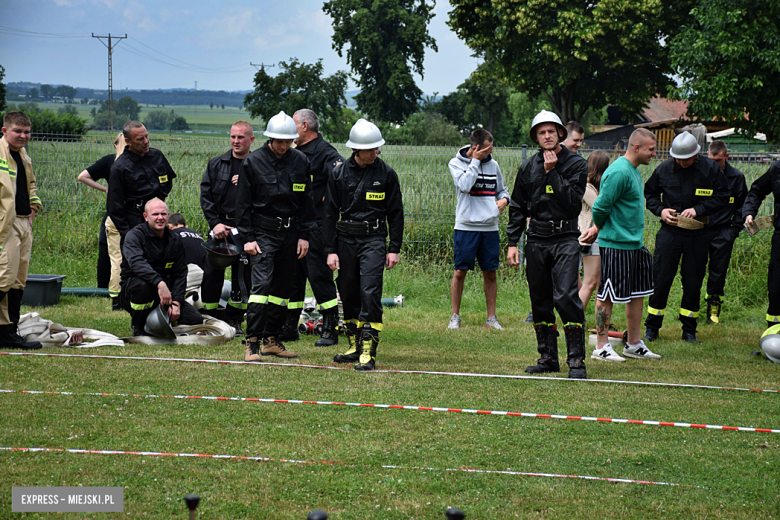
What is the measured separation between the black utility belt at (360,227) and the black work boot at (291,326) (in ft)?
5.47

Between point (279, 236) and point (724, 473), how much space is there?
4.26 meters

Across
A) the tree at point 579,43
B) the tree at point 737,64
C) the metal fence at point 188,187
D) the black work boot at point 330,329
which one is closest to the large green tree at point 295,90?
the tree at point 579,43

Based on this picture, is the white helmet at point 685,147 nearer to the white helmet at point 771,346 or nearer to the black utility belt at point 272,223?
the white helmet at point 771,346

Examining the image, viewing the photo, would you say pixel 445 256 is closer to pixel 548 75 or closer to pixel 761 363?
pixel 761 363

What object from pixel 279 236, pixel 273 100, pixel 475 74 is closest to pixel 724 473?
pixel 279 236

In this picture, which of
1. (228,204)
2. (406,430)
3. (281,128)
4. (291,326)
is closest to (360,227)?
(281,128)

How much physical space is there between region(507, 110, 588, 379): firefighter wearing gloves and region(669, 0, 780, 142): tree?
71.1 feet

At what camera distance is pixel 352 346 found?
6.97 metres

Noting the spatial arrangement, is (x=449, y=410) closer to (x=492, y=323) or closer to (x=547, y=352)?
(x=547, y=352)

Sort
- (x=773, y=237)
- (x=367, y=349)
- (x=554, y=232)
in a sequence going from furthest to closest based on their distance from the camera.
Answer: (x=773, y=237), (x=367, y=349), (x=554, y=232)

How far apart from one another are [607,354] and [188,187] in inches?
306

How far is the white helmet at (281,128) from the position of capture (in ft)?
22.4

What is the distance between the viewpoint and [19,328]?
740 centimetres

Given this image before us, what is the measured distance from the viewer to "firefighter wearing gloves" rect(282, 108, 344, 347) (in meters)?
7.75
